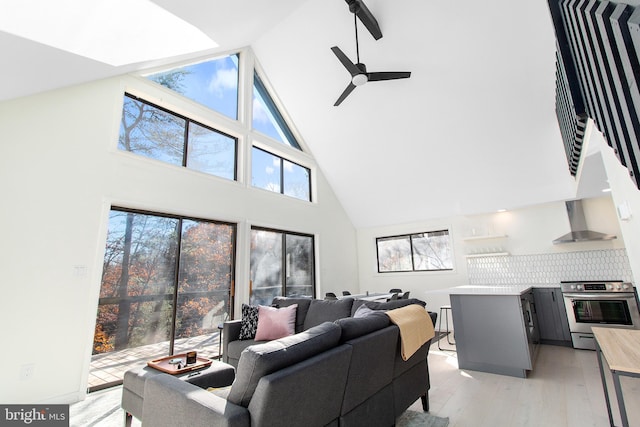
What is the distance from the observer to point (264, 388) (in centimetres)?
132

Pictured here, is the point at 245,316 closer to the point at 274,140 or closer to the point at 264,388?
the point at 264,388

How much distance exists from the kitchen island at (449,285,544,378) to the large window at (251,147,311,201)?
3.85 meters

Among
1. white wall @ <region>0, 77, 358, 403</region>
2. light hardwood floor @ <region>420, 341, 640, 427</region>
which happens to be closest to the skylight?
white wall @ <region>0, 77, 358, 403</region>

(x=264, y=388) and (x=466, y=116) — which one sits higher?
(x=466, y=116)

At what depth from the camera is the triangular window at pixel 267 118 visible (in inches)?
240

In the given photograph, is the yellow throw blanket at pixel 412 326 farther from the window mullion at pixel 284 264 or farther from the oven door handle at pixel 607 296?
→ the window mullion at pixel 284 264

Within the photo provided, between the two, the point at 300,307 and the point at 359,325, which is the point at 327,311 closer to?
the point at 300,307

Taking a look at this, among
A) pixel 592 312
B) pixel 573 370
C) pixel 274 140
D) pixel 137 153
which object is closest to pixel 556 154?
pixel 592 312

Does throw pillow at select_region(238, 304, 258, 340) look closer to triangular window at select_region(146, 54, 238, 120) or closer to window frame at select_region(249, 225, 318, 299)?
window frame at select_region(249, 225, 318, 299)

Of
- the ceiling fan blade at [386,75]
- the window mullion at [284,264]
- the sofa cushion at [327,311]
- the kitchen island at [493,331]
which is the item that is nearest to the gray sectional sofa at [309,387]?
the sofa cushion at [327,311]

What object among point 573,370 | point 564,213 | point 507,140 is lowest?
point 573,370

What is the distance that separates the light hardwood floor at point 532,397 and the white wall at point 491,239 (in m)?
1.58

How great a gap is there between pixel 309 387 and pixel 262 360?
0.30 metres

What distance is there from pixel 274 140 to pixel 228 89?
1.24m
